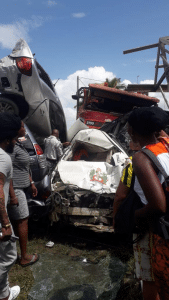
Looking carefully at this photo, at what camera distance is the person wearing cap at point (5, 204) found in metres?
1.97

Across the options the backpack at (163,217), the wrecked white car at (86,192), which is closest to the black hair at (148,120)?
the backpack at (163,217)

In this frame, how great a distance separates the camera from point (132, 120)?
1.56 meters

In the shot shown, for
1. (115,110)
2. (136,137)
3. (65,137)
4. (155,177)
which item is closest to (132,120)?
(136,137)

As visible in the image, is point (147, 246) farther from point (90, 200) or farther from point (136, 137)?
point (90, 200)

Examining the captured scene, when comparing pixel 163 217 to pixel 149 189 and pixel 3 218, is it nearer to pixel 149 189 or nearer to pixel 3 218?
pixel 149 189

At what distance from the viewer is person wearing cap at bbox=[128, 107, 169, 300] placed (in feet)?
4.41

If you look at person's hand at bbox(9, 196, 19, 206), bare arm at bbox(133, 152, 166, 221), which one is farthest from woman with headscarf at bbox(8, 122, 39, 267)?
bare arm at bbox(133, 152, 166, 221)

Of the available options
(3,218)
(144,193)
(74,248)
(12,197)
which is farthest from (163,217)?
(74,248)

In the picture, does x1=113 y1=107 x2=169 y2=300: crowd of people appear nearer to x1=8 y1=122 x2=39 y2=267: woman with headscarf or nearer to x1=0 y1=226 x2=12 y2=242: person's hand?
x1=0 y1=226 x2=12 y2=242: person's hand

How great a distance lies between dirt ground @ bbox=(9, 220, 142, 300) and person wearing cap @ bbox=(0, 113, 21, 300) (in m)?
0.70

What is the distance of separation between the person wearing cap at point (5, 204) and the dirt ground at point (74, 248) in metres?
0.70

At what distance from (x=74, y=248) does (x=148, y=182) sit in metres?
2.80

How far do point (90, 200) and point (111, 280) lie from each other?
3.85ft

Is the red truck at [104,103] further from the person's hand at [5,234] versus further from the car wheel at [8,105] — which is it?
the person's hand at [5,234]
